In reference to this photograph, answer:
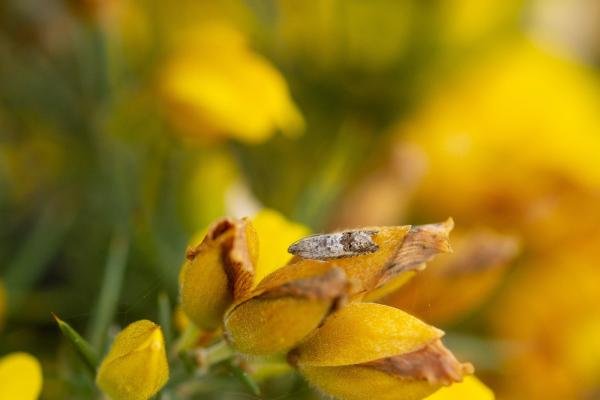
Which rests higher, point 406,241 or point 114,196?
point 406,241

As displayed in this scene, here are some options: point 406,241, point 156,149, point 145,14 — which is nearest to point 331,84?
point 145,14

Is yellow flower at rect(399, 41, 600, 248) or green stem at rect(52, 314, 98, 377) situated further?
yellow flower at rect(399, 41, 600, 248)

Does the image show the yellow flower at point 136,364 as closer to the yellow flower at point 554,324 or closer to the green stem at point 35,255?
the green stem at point 35,255

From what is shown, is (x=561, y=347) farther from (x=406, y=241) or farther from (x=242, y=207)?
(x=406, y=241)

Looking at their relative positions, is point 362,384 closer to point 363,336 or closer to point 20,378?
point 363,336

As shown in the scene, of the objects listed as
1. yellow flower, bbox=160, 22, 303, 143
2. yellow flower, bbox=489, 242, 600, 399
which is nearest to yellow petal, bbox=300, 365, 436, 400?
yellow flower, bbox=160, 22, 303, 143

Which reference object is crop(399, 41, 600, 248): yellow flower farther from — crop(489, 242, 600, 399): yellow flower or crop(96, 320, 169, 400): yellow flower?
crop(96, 320, 169, 400): yellow flower
